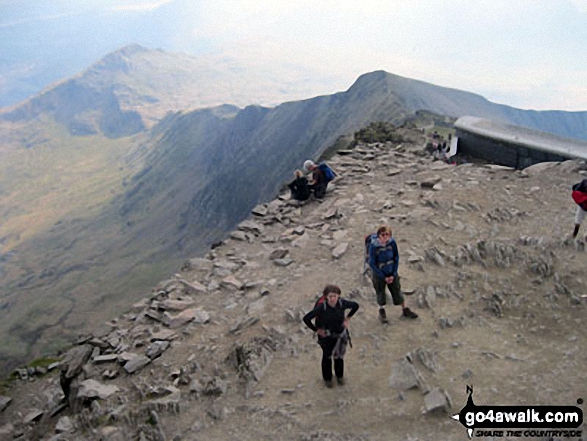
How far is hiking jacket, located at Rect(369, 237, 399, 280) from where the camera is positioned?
7871 millimetres

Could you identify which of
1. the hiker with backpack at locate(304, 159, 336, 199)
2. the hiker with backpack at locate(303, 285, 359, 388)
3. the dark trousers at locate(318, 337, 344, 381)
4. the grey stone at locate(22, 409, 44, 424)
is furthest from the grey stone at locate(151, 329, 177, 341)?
the hiker with backpack at locate(304, 159, 336, 199)

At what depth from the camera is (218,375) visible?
27.6ft

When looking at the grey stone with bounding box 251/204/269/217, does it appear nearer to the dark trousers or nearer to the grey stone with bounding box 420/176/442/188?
the grey stone with bounding box 420/176/442/188

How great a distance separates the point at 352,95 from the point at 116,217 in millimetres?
119238

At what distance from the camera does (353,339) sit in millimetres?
8469

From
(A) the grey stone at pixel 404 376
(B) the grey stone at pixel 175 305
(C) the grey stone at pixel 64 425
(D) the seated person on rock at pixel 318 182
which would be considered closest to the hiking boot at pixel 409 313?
(A) the grey stone at pixel 404 376

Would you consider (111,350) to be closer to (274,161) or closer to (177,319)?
(177,319)

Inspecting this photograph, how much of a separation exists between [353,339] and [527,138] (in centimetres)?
1818

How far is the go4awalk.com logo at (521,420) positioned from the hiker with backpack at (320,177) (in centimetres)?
1273

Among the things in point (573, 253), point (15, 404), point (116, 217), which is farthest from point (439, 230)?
point (116, 217)

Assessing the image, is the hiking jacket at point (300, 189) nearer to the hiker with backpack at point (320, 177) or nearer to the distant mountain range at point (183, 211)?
the hiker with backpack at point (320, 177)

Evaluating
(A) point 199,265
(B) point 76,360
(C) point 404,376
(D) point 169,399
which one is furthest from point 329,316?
(A) point 199,265

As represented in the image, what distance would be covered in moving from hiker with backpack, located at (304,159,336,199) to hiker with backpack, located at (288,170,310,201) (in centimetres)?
35

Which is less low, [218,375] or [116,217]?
[218,375]
